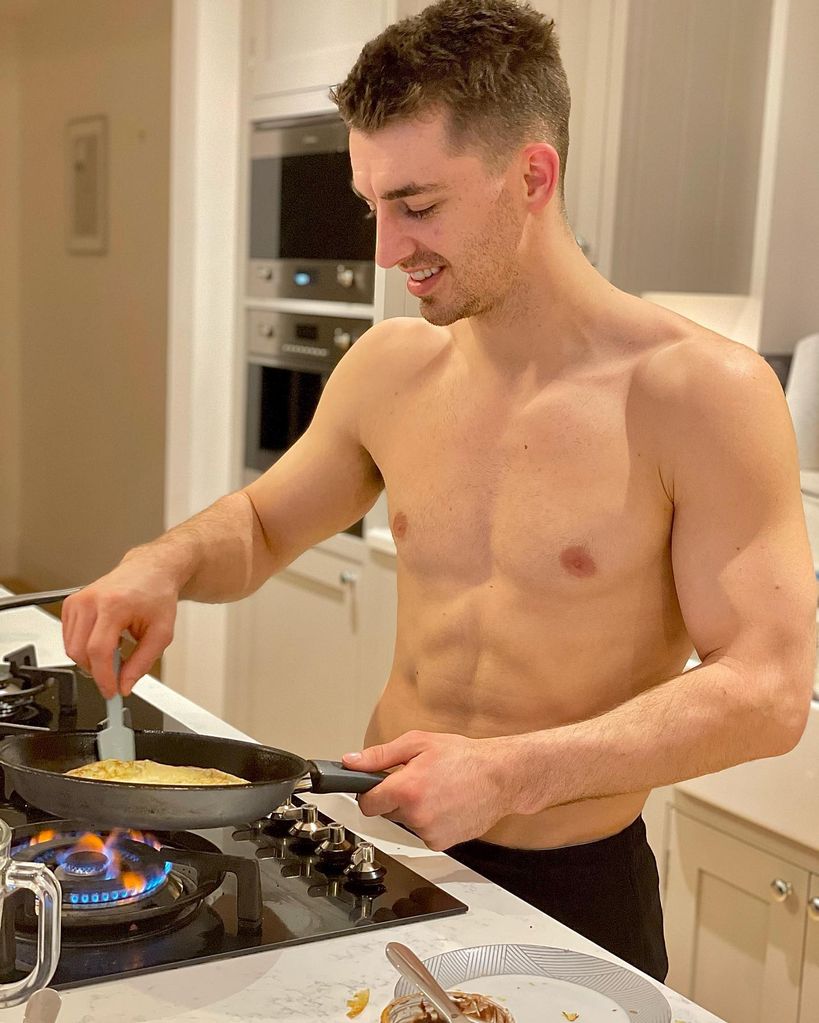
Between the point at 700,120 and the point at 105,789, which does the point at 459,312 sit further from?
the point at 700,120

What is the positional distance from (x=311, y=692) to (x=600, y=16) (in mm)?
1850

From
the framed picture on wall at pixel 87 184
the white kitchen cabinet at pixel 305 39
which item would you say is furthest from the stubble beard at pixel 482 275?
the framed picture on wall at pixel 87 184

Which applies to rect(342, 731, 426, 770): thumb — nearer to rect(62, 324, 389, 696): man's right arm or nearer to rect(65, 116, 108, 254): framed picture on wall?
rect(62, 324, 389, 696): man's right arm

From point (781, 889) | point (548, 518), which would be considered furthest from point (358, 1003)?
point (781, 889)

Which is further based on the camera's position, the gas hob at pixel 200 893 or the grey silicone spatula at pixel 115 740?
the grey silicone spatula at pixel 115 740

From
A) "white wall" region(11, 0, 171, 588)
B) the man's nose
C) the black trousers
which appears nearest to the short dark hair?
the man's nose

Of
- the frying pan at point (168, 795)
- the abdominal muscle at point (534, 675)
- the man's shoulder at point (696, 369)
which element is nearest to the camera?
the frying pan at point (168, 795)

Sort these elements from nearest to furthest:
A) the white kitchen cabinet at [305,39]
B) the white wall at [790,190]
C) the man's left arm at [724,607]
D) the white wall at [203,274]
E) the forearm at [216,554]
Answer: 1. the man's left arm at [724,607]
2. the forearm at [216,554]
3. the white wall at [790,190]
4. the white kitchen cabinet at [305,39]
5. the white wall at [203,274]

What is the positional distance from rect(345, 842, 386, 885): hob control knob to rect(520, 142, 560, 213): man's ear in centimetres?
73

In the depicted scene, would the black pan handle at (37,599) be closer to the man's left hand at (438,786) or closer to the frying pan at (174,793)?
the frying pan at (174,793)

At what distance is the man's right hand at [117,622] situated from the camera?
53.6 inches

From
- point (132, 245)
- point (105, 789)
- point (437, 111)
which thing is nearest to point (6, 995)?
point (105, 789)

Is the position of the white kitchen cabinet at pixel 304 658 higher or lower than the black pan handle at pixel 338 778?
lower

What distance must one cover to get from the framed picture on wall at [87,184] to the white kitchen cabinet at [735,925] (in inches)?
175
